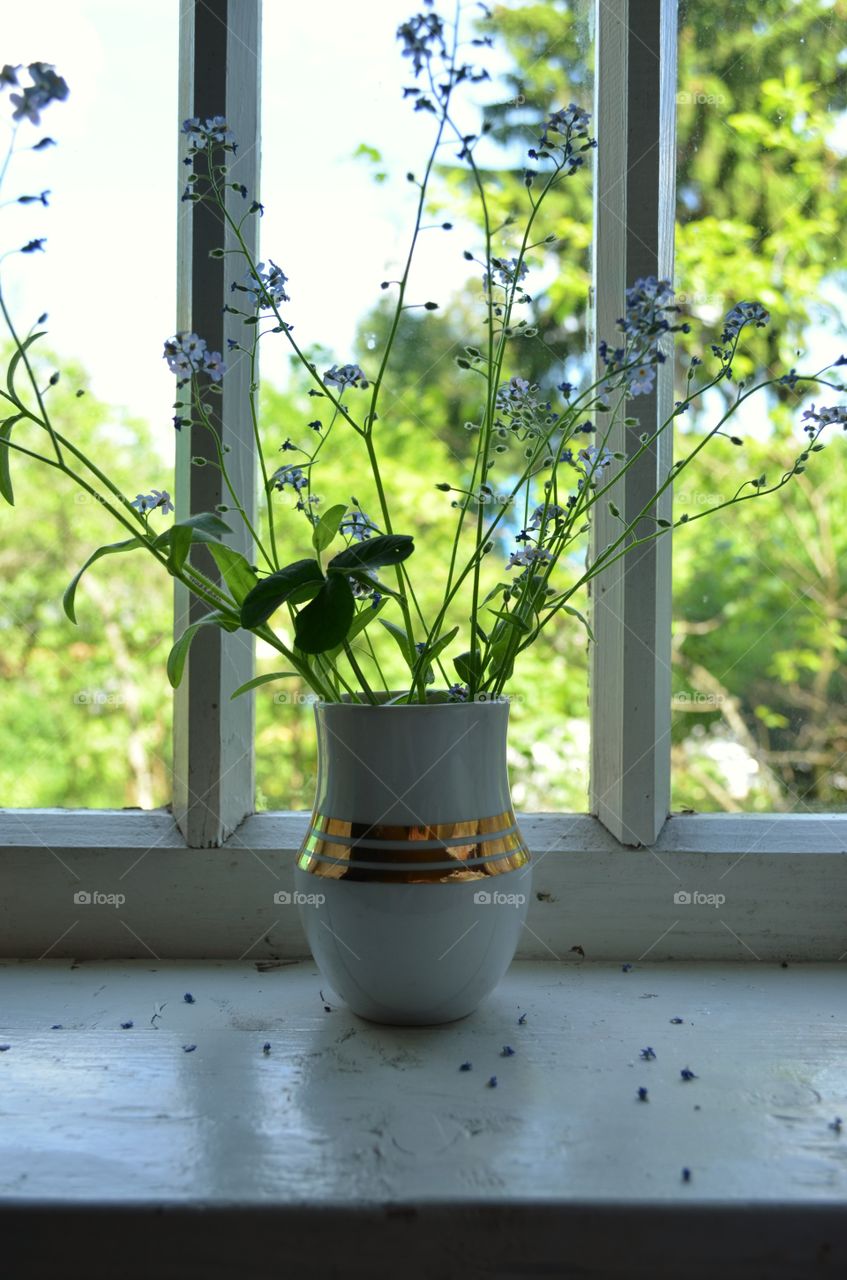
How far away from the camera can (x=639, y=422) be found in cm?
98

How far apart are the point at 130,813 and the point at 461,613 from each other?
1.29 feet

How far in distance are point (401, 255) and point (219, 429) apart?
0.27 metres

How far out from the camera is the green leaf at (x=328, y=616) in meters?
0.71

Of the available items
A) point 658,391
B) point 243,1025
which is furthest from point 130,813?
point 658,391

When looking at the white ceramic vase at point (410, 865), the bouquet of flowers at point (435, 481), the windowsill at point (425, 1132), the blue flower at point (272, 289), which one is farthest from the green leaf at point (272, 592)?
the windowsill at point (425, 1132)

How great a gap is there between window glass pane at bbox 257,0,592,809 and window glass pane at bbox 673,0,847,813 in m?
0.12

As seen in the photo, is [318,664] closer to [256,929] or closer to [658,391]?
[256,929]

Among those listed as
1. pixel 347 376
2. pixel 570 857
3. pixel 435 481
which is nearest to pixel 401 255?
pixel 435 481

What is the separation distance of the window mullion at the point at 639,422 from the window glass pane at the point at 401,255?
0.06 meters

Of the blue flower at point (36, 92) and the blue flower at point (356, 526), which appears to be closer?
the blue flower at point (36, 92)

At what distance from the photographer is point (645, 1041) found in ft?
2.61

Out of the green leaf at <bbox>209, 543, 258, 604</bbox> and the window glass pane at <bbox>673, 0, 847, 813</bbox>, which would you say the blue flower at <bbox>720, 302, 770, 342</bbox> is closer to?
the window glass pane at <bbox>673, 0, 847, 813</bbox>

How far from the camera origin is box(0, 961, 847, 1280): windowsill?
564mm

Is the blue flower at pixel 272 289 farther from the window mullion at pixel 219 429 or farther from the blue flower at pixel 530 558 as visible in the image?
the blue flower at pixel 530 558
